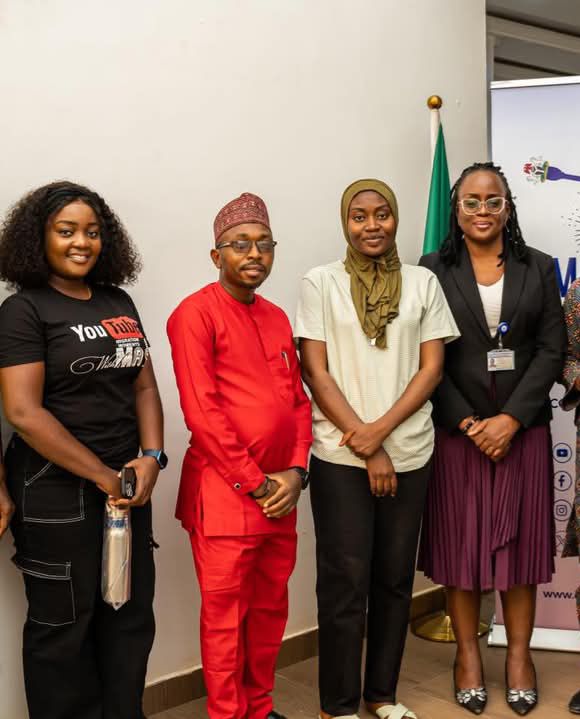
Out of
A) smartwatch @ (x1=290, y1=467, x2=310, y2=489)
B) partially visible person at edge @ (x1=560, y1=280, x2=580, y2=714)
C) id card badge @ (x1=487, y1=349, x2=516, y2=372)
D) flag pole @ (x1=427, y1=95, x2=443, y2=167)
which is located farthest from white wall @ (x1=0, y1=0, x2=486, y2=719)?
partially visible person at edge @ (x1=560, y1=280, x2=580, y2=714)

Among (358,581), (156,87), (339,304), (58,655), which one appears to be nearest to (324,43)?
(156,87)

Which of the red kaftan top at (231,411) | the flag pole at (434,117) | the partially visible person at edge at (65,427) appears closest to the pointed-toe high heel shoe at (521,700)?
the red kaftan top at (231,411)

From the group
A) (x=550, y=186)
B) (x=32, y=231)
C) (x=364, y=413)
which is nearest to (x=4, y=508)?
(x=32, y=231)

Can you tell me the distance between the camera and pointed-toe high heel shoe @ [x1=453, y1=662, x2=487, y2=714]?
280cm

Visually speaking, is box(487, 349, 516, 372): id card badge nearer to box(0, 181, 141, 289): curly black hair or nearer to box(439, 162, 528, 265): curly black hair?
box(439, 162, 528, 265): curly black hair

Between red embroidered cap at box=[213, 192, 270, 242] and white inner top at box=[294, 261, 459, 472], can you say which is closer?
red embroidered cap at box=[213, 192, 270, 242]

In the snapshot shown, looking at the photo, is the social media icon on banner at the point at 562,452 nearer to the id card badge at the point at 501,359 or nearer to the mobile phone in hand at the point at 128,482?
the id card badge at the point at 501,359

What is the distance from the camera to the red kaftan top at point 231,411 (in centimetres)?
230

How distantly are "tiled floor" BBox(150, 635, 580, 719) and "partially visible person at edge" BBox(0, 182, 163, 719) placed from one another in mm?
750

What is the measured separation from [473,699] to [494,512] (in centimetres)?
64

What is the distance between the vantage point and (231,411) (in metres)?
2.37

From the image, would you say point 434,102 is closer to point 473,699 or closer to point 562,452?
point 562,452

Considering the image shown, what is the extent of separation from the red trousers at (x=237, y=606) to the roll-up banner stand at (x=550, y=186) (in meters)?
1.29

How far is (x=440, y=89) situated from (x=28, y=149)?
204 centimetres
